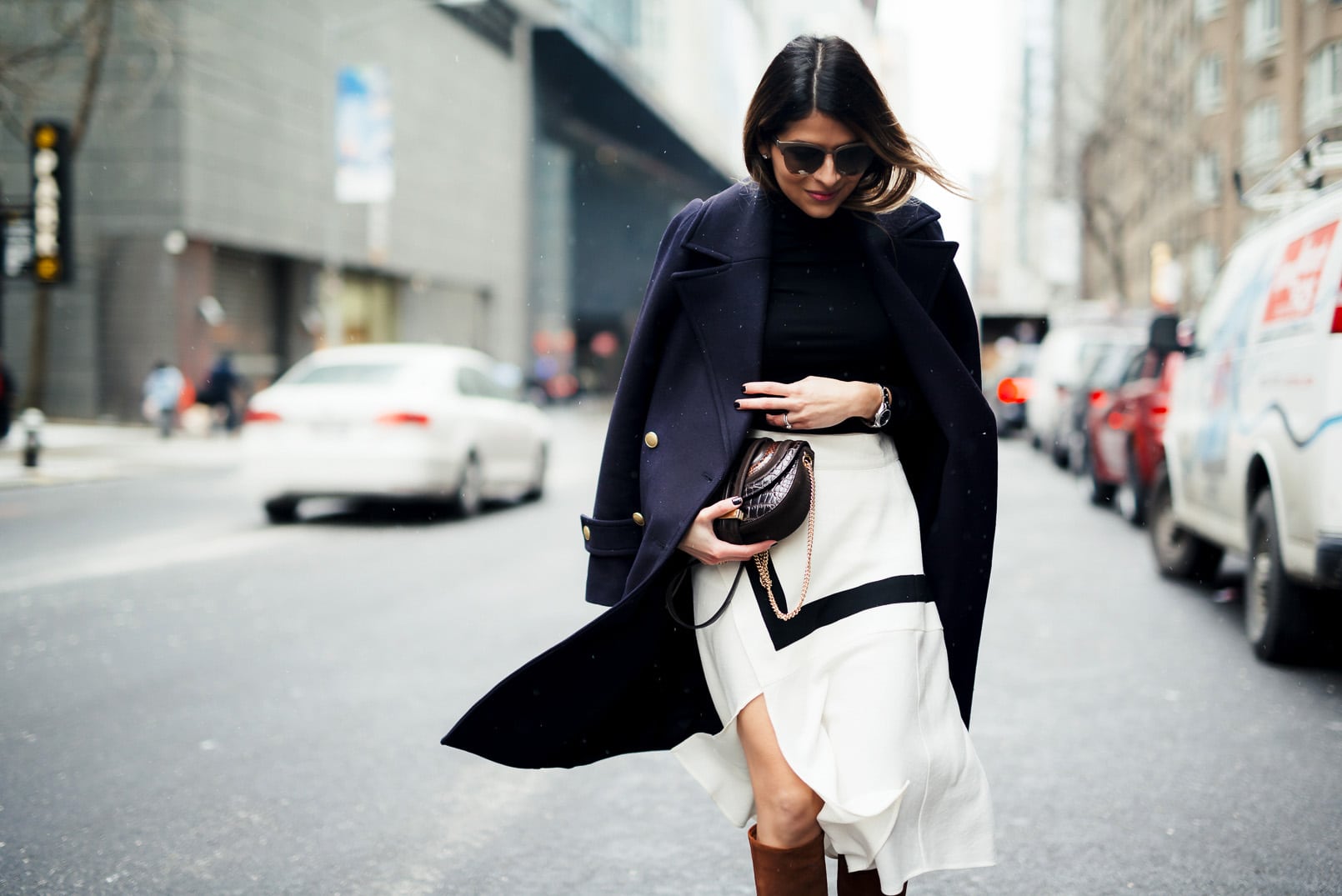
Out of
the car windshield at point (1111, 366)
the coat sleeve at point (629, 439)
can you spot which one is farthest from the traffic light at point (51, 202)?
the coat sleeve at point (629, 439)

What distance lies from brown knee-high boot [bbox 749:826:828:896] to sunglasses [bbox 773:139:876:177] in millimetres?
1168

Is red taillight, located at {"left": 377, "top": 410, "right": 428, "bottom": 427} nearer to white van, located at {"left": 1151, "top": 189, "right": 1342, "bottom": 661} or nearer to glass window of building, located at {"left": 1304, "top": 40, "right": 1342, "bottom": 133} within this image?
white van, located at {"left": 1151, "top": 189, "right": 1342, "bottom": 661}

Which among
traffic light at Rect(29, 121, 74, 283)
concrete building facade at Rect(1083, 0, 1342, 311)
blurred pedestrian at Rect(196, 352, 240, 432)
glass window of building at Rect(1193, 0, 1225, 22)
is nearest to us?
traffic light at Rect(29, 121, 74, 283)

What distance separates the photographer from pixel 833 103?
2.47 m

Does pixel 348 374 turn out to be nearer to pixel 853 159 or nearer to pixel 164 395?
pixel 853 159

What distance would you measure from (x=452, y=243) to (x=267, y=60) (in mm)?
13890

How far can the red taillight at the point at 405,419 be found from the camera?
11.5 meters

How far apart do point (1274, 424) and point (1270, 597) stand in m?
0.74

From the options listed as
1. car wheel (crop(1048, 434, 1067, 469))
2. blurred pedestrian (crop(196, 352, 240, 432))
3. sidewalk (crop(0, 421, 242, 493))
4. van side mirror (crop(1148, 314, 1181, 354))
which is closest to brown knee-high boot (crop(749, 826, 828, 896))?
van side mirror (crop(1148, 314, 1181, 354))

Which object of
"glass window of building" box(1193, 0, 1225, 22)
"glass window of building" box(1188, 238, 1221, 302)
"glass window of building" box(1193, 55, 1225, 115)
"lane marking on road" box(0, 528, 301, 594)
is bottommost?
"lane marking on road" box(0, 528, 301, 594)

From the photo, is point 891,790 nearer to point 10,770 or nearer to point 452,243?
point 10,770

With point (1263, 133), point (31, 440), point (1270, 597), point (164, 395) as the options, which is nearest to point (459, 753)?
point (1270, 597)

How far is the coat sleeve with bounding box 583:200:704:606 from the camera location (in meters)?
Answer: 2.62

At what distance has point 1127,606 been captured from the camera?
7898 mm
